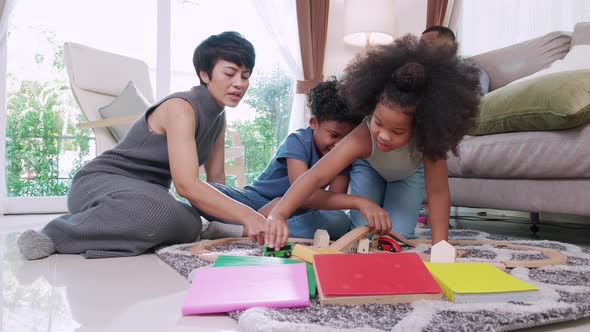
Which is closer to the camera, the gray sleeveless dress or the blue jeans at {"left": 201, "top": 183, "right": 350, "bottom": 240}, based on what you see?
the gray sleeveless dress

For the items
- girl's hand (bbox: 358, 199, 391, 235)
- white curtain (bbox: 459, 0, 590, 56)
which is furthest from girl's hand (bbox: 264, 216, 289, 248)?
white curtain (bbox: 459, 0, 590, 56)

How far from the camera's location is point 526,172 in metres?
1.33

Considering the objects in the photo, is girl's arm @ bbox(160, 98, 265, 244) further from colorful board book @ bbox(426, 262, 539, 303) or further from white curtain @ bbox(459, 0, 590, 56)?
white curtain @ bbox(459, 0, 590, 56)

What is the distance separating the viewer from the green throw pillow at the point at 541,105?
3.88 feet

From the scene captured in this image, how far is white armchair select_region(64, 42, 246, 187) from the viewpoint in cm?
211

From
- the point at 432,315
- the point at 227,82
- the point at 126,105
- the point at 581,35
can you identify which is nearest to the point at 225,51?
the point at 227,82

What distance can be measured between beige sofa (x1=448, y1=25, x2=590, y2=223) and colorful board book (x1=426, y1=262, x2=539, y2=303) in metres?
0.69

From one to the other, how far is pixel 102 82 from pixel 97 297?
181cm

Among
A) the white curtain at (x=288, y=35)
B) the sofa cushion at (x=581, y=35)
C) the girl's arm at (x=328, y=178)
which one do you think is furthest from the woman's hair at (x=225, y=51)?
the white curtain at (x=288, y=35)

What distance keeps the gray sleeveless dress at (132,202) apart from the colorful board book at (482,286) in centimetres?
71

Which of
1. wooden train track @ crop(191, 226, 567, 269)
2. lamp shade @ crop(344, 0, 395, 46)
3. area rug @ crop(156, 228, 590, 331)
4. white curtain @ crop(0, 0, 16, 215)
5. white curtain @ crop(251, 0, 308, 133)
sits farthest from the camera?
white curtain @ crop(251, 0, 308, 133)

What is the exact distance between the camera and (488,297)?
0.61 metres

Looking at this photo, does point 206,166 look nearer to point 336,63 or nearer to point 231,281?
point 231,281

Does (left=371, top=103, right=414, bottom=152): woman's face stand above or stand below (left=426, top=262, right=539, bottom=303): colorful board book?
above
